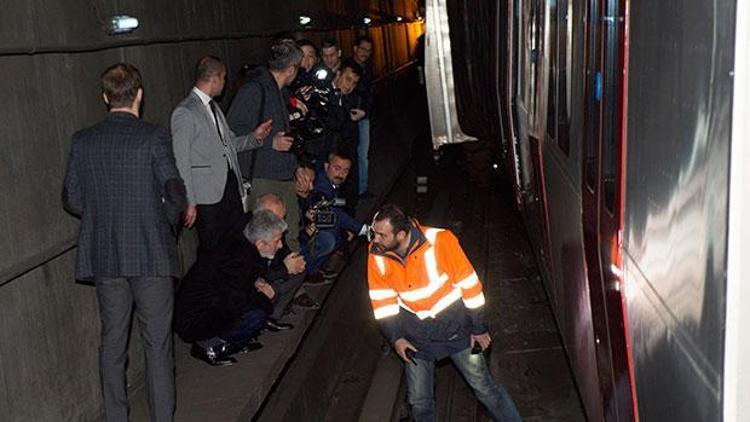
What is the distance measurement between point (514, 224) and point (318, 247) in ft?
18.6

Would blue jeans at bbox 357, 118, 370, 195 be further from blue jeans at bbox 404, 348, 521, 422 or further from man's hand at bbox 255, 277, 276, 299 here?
blue jeans at bbox 404, 348, 521, 422

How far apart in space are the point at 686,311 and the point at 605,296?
1455 mm

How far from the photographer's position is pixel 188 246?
9398 millimetres

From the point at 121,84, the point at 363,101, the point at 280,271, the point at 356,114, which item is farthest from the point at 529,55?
the point at 363,101

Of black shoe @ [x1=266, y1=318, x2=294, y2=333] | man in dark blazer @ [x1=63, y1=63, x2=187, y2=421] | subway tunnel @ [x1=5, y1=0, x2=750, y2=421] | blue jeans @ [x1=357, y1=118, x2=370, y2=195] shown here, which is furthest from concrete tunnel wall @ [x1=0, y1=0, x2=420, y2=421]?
blue jeans @ [x1=357, y1=118, x2=370, y2=195]

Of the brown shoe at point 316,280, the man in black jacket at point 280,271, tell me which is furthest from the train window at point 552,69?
the brown shoe at point 316,280

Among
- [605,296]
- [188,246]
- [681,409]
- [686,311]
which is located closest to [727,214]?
[686,311]

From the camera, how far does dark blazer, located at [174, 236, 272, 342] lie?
7.69 meters

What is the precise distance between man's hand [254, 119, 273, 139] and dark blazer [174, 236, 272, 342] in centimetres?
101

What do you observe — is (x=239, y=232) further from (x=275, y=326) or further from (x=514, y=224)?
(x=514, y=224)

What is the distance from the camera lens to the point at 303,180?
383 inches

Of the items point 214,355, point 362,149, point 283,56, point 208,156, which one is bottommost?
point 214,355

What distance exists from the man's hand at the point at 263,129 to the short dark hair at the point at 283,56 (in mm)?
401

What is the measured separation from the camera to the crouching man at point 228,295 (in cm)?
770
